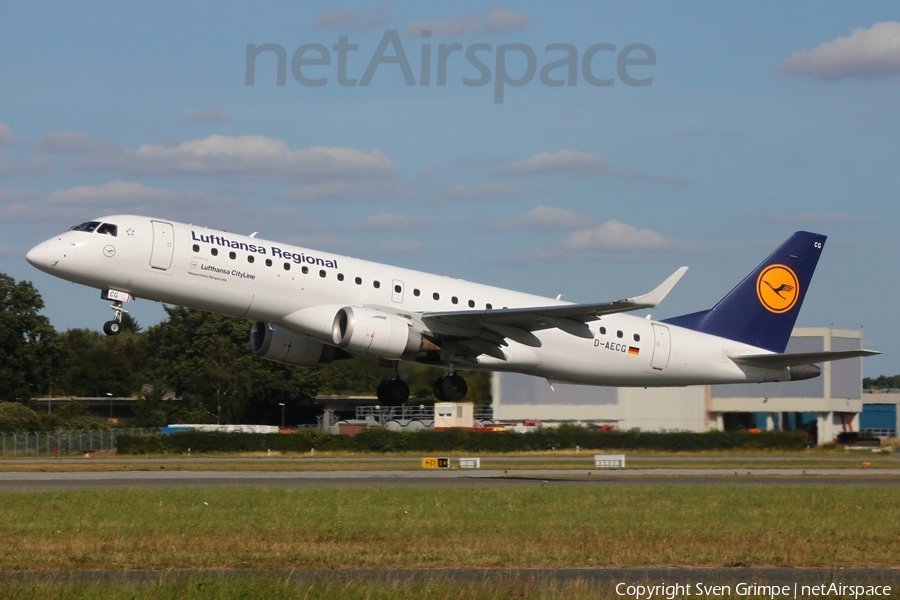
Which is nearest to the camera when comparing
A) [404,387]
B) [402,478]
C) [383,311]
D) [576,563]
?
[576,563]

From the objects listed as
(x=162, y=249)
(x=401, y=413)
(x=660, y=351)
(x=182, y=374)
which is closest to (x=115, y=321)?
(x=162, y=249)

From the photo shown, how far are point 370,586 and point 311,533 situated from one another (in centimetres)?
803

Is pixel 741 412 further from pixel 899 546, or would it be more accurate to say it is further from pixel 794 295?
pixel 899 546

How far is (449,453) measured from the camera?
62344 mm

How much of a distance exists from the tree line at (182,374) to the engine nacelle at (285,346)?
38.4 meters

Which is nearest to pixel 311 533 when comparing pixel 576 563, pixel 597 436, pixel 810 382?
pixel 576 563

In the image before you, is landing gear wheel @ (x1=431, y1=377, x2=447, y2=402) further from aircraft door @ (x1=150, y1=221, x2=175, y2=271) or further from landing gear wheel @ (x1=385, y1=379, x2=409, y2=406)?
aircraft door @ (x1=150, y1=221, x2=175, y2=271)

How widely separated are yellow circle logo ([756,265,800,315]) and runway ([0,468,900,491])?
251 inches

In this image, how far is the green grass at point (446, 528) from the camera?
2161 cm

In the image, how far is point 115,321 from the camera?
32812 millimetres

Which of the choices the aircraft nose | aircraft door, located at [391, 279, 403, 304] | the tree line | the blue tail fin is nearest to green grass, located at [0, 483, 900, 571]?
aircraft door, located at [391, 279, 403, 304]

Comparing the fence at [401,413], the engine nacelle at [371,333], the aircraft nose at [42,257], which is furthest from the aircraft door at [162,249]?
the fence at [401,413]

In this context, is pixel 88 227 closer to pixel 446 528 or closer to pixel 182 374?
pixel 446 528

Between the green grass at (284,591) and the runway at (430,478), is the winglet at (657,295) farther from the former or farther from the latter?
the green grass at (284,591)
